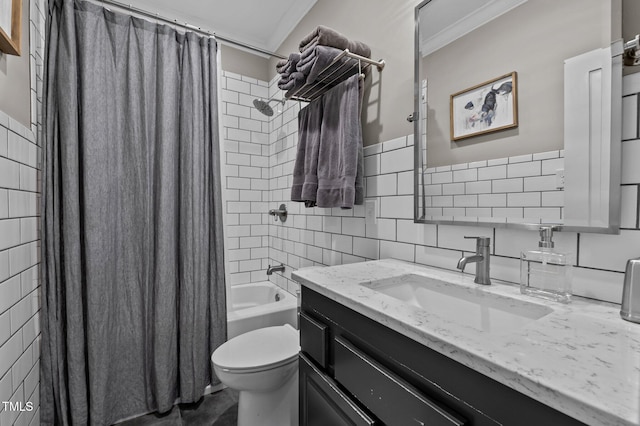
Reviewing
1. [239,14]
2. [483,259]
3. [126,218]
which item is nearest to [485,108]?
[483,259]

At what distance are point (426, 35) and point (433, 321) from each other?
108 cm

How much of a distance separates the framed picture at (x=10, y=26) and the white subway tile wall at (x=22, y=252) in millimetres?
222

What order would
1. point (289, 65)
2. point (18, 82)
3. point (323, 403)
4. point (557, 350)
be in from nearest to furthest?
point (557, 350)
point (323, 403)
point (18, 82)
point (289, 65)

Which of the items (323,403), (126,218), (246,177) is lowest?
(323,403)

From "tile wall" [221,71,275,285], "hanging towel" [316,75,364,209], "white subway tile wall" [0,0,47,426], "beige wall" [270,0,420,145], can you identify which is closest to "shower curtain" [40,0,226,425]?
"white subway tile wall" [0,0,47,426]

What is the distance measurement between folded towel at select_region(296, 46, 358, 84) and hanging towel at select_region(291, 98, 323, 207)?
173mm

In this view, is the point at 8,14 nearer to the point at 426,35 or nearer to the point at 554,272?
the point at 426,35

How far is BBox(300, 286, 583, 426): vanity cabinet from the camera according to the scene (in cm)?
46

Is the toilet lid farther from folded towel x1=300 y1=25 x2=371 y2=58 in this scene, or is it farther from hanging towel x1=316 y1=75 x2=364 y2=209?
folded towel x1=300 y1=25 x2=371 y2=58

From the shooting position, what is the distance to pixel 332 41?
1325mm

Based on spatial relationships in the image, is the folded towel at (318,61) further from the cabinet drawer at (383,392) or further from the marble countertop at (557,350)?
the cabinet drawer at (383,392)

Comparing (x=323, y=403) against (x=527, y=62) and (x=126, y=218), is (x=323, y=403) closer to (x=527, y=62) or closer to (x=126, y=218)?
(x=527, y=62)

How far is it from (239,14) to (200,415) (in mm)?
2640

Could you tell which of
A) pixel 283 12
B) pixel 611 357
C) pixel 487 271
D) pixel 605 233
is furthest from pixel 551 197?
pixel 283 12
